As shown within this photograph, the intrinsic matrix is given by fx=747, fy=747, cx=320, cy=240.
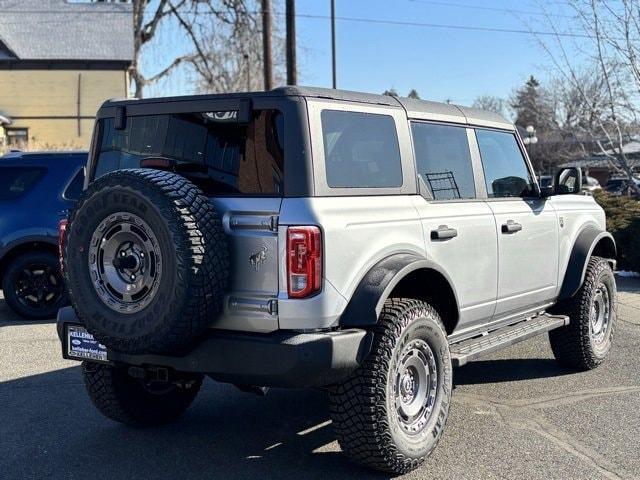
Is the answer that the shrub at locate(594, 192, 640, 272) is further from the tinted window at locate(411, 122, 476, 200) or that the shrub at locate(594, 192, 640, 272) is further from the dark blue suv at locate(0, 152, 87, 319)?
the dark blue suv at locate(0, 152, 87, 319)

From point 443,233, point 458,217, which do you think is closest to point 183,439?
point 443,233

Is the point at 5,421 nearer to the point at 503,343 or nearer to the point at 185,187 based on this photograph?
the point at 185,187

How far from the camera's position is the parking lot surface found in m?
4.17

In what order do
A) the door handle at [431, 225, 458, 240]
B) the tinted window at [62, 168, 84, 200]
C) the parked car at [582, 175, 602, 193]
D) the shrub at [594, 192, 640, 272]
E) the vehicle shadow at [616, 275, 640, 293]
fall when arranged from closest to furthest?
the door handle at [431, 225, 458, 240]
the tinted window at [62, 168, 84, 200]
the vehicle shadow at [616, 275, 640, 293]
the shrub at [594, 192, 640, 272]
the parked car at [582, 175, 602, 193]

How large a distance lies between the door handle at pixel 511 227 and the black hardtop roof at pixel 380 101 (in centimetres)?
77

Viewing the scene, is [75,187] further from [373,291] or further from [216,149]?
[373,291]

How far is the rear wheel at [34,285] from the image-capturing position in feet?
28.1

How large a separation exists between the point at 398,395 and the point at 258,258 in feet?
3.62

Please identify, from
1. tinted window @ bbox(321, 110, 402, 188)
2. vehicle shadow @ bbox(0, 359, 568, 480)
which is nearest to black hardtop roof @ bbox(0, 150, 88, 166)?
vehicle shadow @ bbox(0, 359, 568, 480)

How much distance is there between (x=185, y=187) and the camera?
371 cm

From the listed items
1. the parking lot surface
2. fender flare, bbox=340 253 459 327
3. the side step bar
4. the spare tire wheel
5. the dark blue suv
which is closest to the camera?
the spare tire wheel

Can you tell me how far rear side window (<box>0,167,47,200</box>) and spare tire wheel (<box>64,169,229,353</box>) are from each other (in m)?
5.13

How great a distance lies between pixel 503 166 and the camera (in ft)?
18.3

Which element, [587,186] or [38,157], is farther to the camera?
[587,186]
